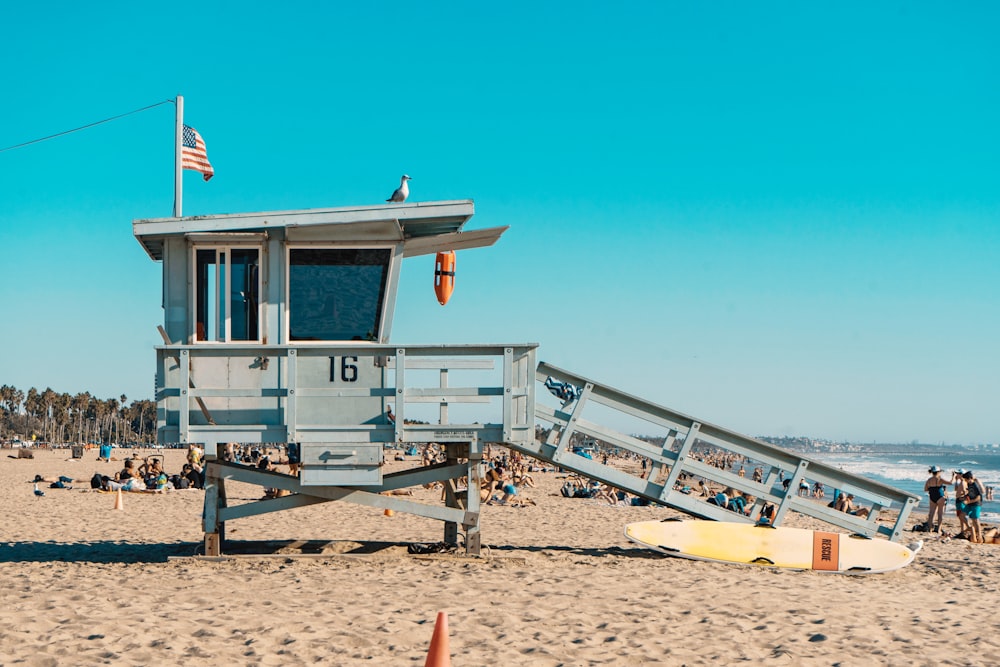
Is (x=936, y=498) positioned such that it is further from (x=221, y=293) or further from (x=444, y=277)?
(x=221, y=293)

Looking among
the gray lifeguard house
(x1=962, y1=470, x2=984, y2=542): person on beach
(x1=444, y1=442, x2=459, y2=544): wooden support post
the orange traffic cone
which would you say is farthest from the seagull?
(x1=962, y1=470, x2=984, y2=542): person on beach

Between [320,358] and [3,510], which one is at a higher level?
[320,358]

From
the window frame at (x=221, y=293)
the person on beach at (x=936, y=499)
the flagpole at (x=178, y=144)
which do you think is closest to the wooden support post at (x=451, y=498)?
the window frame at (x=221, y=293)

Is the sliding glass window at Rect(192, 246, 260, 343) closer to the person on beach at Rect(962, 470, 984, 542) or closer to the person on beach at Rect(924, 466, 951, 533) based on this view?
the person on beach at Rect(962, 470, 984, 542)

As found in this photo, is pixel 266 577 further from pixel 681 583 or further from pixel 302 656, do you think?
pixel 681 583

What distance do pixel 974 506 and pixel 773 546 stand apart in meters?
8.63

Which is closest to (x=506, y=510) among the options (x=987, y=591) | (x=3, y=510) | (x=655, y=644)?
(x=3, y=510)

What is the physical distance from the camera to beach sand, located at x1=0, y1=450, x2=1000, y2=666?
703 cm

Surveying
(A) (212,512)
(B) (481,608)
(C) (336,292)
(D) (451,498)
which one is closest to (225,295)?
(C) (336,292)

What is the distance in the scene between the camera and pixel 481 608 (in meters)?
8.50

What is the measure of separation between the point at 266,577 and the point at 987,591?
8.31 metres

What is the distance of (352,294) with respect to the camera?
11.4 m

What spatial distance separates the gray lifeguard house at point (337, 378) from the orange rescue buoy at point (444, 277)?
0.79 feet

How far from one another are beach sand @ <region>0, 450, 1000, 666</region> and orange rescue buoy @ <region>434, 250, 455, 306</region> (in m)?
3.38
